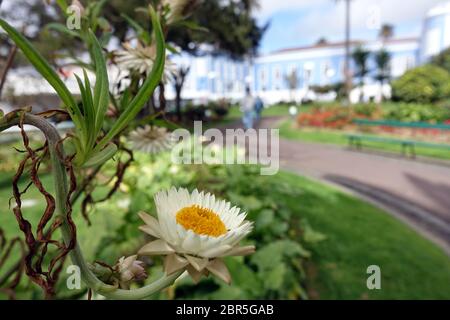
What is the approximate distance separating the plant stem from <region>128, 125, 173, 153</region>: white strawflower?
337 millimetres

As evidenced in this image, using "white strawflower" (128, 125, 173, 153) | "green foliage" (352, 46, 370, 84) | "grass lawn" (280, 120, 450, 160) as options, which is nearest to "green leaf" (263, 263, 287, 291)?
"white strawflower" (128, 125, 173, 153)

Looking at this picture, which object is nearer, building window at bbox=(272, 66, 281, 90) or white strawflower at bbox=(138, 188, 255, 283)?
white strawflower at bbox=(138, 188, 255, 283)

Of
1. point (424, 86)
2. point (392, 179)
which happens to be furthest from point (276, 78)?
point (392, 179)

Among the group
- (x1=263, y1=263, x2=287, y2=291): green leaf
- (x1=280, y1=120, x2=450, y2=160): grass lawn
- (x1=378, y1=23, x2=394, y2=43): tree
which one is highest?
(x1=378, y1=23, x2=394, y2=43): tree

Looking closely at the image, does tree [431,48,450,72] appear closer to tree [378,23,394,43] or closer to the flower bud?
tree [378,23,394,43]

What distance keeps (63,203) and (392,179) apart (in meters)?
5.32

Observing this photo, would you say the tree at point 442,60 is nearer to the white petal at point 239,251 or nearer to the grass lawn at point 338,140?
the grass lawn at point 338,140

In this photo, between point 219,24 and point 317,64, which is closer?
point 219,24

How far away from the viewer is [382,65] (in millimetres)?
32156

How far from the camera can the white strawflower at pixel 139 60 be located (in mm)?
559

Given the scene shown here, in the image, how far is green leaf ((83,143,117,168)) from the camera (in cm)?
30

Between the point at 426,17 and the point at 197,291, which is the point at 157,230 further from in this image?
the point at 426,17

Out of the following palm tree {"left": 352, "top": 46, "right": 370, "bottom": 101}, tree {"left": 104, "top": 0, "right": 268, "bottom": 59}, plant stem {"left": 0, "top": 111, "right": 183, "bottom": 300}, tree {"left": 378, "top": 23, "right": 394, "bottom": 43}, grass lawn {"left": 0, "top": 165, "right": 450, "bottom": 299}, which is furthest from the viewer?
tree {"left": 378, "top": 23, "right": 394, "bottom": 43}

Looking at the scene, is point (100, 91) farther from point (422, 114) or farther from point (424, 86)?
point (424, 86)
